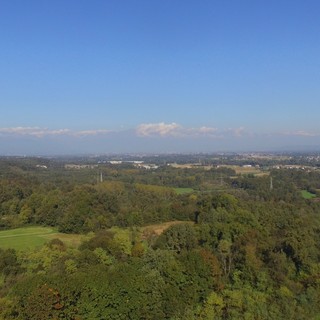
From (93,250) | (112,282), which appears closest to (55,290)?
(112,282)

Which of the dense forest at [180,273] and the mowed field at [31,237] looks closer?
the dense forest at [180,273]

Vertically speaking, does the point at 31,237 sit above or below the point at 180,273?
below

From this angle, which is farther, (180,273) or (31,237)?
(31,237)

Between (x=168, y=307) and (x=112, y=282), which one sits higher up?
(x=112, y=282)

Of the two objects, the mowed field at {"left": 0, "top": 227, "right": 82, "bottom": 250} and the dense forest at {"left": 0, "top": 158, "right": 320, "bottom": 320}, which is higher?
the dense forest at {"left": 0, "top": 158, "right": 320, "bottom": 320}

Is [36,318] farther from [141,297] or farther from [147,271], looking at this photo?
[147,271]

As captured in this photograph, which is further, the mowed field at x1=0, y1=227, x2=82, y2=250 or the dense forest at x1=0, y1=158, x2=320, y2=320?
the mowed field at x1=0, y1=227, x2=82, y2=250

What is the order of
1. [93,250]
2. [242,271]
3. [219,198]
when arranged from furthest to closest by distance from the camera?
[219,198], [93,250], [242,271]

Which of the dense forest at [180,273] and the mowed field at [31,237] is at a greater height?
the dense forest at [180,273]
